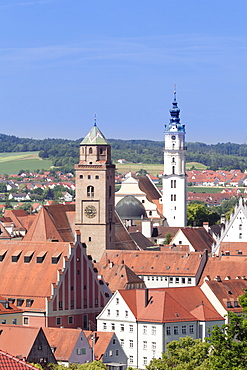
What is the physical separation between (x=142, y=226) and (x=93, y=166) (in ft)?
140

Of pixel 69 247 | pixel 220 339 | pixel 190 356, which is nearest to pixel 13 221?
pixel 69 247

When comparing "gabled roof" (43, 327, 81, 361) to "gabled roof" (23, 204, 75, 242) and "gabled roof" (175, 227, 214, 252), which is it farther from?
"gabled roof" (175, 227, 214, 252)

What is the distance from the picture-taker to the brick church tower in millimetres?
117875

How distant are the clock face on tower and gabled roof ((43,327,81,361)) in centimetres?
4100

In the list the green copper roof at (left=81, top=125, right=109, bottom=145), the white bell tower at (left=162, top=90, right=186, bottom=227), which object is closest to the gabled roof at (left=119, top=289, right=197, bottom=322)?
the green copper roof at (left=81, top=125, right=109, bottom=145)

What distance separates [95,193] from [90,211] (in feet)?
5.56

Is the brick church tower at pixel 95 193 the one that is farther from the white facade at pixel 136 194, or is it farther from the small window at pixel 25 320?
the white facade at pixel 136 194

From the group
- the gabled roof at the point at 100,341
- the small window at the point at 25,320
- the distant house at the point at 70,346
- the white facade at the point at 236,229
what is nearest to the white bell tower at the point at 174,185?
the white facade at the point at 236,229

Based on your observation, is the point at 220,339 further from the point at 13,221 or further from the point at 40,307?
the point at 13,221

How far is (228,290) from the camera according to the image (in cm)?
9200

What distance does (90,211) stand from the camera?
4668 inches

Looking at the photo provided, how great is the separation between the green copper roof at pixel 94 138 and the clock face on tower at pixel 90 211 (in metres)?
5.81

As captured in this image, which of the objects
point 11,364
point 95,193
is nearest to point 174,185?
point 95,193

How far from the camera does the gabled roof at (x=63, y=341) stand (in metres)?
74.6
